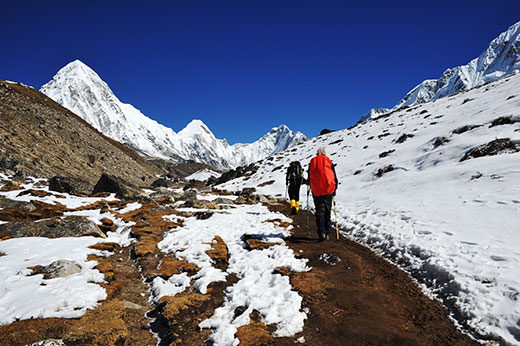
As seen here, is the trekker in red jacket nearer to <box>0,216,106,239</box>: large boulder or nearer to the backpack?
the backpack

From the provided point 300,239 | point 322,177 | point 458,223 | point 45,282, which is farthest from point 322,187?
point 45,282

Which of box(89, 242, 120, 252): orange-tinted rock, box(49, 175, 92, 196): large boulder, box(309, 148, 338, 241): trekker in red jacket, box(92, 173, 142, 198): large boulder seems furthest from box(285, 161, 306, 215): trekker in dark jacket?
box(49, 175, 92, 196): large boulder

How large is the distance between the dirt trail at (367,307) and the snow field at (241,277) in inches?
14.3

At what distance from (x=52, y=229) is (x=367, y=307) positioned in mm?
10705

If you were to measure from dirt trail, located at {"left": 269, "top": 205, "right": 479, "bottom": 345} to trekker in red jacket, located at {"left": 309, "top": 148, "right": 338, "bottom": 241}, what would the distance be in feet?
5.45

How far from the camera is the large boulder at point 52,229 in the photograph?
8.27m

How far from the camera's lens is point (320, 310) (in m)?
4.42

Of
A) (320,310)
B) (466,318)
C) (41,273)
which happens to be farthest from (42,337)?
(466,318)

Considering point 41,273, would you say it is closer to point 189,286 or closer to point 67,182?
point 189,286

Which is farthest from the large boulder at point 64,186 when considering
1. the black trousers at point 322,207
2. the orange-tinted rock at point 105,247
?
the black trousers at point 322,207

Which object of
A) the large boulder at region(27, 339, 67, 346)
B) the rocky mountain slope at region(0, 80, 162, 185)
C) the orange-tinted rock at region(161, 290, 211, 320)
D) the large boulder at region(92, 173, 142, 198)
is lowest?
the orange-tinted rock at region(161, 290, 211, 320)

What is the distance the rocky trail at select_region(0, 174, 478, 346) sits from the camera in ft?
11.9

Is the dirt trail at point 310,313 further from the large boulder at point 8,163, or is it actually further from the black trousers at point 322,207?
the large boulder at point 8,163

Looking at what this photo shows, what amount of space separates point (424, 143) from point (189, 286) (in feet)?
73.9
